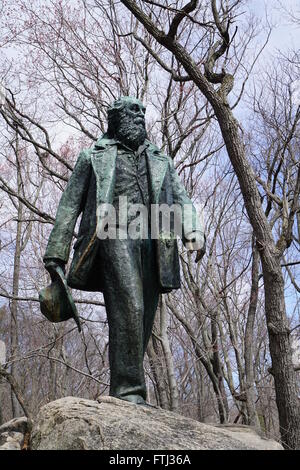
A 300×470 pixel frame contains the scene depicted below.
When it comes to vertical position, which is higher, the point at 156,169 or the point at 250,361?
the point at 156,169

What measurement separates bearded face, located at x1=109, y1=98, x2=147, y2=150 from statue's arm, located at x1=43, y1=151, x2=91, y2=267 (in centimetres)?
30

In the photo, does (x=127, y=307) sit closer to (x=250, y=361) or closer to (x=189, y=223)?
(x=189, y=223)

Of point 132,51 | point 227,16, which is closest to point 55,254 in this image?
point 227,16

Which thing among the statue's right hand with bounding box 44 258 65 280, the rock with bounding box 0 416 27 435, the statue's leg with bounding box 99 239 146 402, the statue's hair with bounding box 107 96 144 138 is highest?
the statue's hair with bounding box 107 96 144 138

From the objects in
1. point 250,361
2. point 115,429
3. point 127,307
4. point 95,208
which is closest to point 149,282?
point 127,307

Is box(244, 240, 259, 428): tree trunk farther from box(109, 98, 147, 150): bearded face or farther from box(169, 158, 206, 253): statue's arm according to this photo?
box(109, 98, 147, 150): bearded face

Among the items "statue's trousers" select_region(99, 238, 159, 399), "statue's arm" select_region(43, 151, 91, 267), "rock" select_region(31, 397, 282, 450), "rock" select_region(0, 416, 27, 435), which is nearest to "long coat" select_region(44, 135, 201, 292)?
"statue's arm" select_region(43, 151, 91, 267)

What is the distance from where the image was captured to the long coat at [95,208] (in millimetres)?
3926

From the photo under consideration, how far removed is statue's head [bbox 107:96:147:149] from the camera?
425 cm

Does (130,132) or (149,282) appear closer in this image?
(149,282)

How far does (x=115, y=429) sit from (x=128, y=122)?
227cm

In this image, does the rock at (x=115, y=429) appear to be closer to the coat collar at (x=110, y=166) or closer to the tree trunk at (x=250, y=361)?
the coat collar at (x=110, y=166)

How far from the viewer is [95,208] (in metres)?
3.99

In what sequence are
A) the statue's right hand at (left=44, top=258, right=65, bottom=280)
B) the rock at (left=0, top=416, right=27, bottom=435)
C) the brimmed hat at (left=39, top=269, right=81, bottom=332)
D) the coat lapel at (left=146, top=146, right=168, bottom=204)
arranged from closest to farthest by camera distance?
1. the brimmed hat at (left=39, top=269, right=81, bottom=332)
2. the statue's right hand at (left=44, top=258, right=65, bottom=280)
3. the coat lapel at (left=146, top=146, right=168, bottom=204)
4. the rock at (left=0, top=416, right=27, bottom=435)
